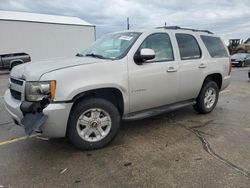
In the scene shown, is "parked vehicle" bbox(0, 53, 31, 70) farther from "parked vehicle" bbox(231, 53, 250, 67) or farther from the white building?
"parked vehicle" bbox(231, 53, 250, 67)

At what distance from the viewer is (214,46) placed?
6090 millimetres

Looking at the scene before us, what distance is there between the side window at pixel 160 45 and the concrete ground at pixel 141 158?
1.35 m

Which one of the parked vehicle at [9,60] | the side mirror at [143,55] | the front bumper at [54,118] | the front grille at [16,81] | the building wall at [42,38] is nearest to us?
the front bumper at [54,118]

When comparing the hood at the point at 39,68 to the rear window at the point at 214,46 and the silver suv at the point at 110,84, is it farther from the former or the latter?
the rear window at the point at 214,46

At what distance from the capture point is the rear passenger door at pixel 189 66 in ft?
16.8

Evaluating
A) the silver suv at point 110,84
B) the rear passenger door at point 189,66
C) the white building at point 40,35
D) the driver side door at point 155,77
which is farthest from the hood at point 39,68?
the white building at point 40,35

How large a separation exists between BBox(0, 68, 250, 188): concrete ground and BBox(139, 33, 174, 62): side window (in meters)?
1.35

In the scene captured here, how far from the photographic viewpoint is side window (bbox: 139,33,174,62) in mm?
4660

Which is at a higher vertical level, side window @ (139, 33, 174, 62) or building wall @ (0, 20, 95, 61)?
building wall @ (0, 20, 95, 61)

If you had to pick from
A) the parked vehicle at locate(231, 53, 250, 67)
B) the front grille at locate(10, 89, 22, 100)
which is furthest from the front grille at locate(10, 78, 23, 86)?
the parked vehicle at locate(231, 53, 250, 67)

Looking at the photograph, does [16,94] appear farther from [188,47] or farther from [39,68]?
[188,47]

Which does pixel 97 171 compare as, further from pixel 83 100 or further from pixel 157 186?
pixel 83 100

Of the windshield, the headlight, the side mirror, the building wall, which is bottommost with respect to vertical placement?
the headlight

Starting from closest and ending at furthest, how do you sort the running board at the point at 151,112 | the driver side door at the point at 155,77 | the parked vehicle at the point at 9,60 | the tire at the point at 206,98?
the driver side door at the point at 155,77 → the running board at the point at 151,112 → the tire at the point at 206,98 → the parked vehicle at the point at 9,60
